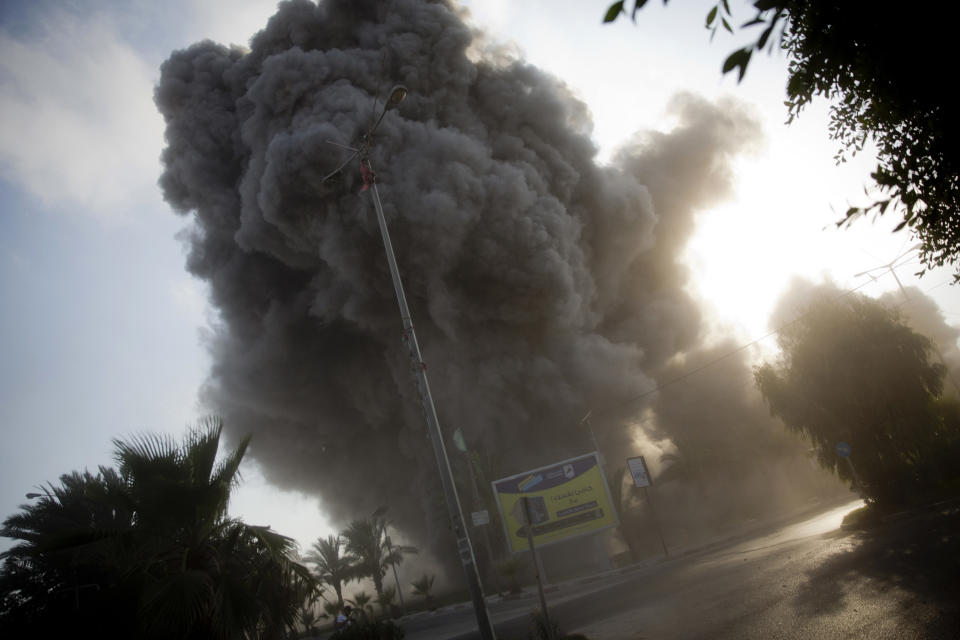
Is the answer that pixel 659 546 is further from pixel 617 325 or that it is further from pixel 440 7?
pixel 440 7

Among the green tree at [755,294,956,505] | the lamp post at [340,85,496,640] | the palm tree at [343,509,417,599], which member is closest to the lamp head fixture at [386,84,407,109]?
the lamp post at [340,85,496,640]

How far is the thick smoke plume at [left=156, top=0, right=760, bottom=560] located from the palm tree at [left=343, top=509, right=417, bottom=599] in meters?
2.95

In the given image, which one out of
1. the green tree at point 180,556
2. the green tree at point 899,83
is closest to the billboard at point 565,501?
the green tree at point 180,556

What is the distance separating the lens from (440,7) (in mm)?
34250

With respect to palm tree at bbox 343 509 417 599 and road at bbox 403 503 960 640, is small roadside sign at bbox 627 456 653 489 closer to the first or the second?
road at bbox 403 503 960 640

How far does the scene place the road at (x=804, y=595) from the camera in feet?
20.8

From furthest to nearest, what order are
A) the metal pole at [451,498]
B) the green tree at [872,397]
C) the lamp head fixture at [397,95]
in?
1. the green tree at [872,397]
2. the lamp head fixture at [397,95]
3. the metal pole at [451,498]

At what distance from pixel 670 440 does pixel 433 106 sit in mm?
23940

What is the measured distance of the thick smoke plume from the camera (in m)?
27.8

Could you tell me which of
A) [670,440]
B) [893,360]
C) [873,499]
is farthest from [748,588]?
[670,440]

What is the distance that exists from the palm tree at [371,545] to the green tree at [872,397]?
21.4m

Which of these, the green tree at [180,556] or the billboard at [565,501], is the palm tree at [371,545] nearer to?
the billboard at [565,501]

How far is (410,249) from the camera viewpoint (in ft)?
93.2

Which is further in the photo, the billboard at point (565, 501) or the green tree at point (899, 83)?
the billboard at point (565, 501)
